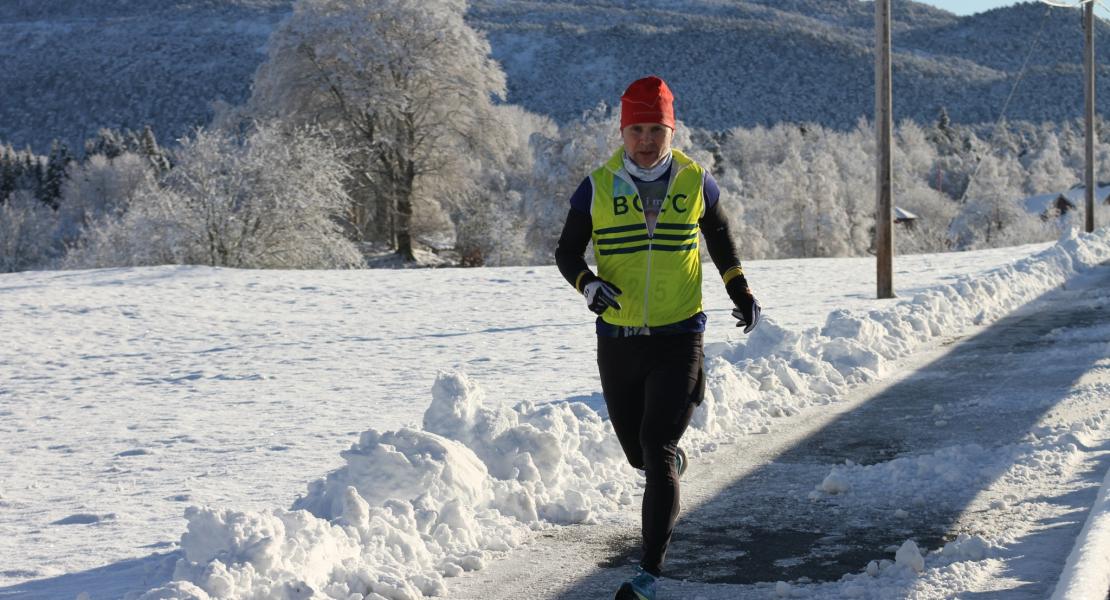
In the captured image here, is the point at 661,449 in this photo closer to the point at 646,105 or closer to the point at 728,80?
the point at 646,105

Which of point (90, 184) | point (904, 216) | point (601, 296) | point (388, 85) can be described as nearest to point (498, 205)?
point (388, 85)

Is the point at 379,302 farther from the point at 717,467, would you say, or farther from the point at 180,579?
the point at 180,579

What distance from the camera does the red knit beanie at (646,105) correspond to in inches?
198

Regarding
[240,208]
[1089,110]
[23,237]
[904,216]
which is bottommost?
[904,216]

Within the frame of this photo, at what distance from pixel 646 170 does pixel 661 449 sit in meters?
1.15

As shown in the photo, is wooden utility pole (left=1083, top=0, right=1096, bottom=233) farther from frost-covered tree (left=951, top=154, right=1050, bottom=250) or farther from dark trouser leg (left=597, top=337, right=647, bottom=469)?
frost-covered tree (left=951, top=154, right=1050, bottom=250)

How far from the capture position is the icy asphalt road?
5.29 metres

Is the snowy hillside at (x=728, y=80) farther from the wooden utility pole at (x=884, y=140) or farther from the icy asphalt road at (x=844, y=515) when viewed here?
the icy asphalt road at (x=844, y=515)

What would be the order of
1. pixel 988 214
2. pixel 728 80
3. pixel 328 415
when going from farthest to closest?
pixel 728 80 < pixel 988 214 < pixel 328 415

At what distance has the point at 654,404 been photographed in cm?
490

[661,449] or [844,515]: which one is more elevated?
[661,449]

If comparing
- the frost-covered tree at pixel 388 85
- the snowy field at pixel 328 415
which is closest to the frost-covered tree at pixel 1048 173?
the frost-covered tree at pixel 388 85

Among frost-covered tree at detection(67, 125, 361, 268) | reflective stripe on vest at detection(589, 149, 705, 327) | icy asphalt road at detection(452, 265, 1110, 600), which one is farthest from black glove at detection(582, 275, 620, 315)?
frost-covered tree at detection(67, 125, 361, 268)

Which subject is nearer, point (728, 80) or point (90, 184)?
point (90, 184)
